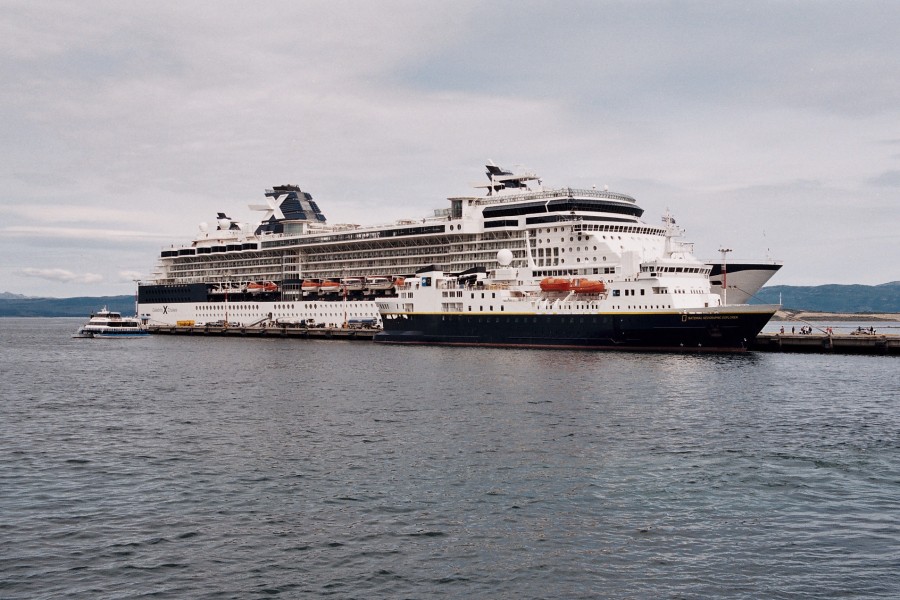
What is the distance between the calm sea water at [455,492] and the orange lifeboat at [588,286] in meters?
22.5

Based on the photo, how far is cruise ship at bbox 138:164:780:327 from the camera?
73188 millimetres

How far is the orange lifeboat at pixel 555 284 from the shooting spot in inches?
2618

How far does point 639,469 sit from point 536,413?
34.0ft

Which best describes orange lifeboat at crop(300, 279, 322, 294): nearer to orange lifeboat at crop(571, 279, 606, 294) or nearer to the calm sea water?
orange lifeboat at crop(571, 279, 606, 294)

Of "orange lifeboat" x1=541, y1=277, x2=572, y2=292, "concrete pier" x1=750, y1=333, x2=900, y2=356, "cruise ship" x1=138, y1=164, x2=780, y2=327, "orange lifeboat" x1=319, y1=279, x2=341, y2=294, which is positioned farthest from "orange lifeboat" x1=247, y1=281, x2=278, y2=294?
"concrete pier" x1=750, y1=333, x2=900, y2=356

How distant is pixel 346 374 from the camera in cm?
5109

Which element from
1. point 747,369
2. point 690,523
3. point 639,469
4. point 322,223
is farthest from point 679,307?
point 322,223

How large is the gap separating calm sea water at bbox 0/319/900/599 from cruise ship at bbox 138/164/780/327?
103 feet

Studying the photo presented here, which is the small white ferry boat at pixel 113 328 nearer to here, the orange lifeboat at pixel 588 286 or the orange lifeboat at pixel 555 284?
the orange lifeboat at pixel 555 284

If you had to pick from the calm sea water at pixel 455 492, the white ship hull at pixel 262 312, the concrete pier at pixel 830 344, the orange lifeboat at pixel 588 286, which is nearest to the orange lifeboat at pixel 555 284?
the orange lifeboat at pixel 588 286

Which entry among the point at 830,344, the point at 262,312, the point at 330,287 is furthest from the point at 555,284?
the point at 262,312

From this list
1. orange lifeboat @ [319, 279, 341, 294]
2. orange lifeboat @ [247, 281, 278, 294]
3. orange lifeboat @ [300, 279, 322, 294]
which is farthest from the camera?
orange lifeboat @ [247, 281, 278, 294]

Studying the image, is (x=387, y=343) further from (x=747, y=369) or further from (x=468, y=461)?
(x=468, y=461)

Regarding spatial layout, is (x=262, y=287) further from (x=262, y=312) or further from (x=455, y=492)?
(x=455, y=492)
